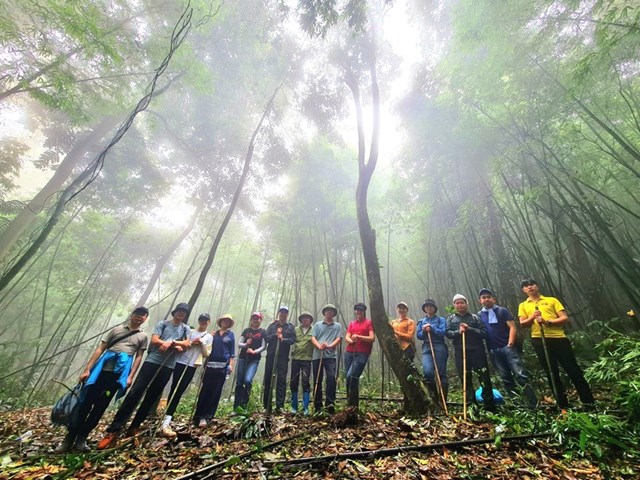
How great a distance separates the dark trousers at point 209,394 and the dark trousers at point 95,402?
98 cm

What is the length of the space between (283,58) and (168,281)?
1311 centimetres

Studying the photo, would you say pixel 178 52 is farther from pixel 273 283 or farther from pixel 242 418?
pixel 273 283

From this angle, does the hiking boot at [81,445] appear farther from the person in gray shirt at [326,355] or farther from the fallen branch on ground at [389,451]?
the person in gray shirt at [326,355]

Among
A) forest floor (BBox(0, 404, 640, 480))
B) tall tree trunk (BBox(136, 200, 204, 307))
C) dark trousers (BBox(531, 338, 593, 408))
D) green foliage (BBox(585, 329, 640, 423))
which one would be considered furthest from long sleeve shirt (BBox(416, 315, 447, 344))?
tall tree trunk (BBox(136, 200, 204, 307))

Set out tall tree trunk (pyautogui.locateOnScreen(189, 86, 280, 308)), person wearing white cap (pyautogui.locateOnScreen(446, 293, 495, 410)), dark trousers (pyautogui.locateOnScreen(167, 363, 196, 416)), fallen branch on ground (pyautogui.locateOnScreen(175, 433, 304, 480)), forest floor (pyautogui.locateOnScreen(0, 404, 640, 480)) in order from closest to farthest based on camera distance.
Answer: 1. fallen branch on ground (pyautogui.locateOnScreen(175, 433, 304, 480))
2. forest floor (pyautogui.locateOnScreen(0, 404, 640, 480))
3. dark trousers (pyautogui.locateOnScreen(167, 363, 196, 416))
4. person wearing white cap (pyautogui.locateOnScreen(446, 293, 495, 410))
5. tall tree trunk (pyautogui.locateOnScreen(189, 86, 280, 308))

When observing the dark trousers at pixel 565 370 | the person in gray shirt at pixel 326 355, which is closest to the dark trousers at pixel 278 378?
the person in gray shirt at pixel 326 355

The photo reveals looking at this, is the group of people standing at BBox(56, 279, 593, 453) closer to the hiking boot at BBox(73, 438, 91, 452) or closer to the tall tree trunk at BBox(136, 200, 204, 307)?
the hiking boot at BBox(73, 438, 91, 452)

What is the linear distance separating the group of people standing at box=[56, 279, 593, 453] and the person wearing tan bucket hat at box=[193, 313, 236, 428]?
1cm

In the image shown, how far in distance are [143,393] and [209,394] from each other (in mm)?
791

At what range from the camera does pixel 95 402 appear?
2.67 m

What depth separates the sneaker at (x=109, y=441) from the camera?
2.51 meters

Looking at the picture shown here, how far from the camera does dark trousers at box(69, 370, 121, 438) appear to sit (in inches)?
100

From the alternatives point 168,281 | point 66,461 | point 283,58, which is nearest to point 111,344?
point 66,461

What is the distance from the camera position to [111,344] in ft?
9.39
